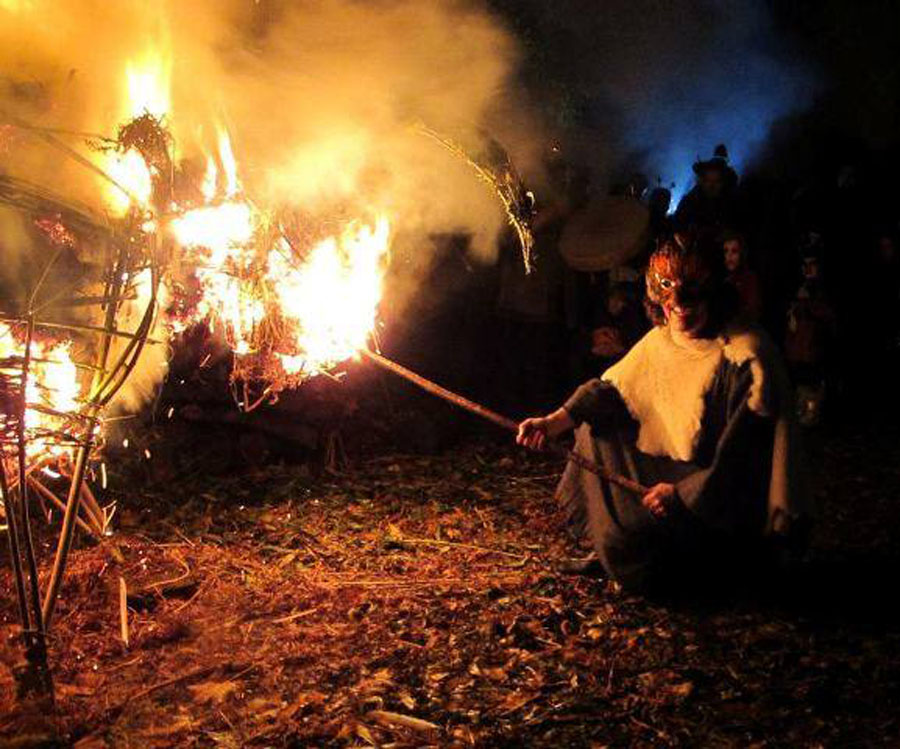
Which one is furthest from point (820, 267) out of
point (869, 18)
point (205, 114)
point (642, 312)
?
point (869, 18)

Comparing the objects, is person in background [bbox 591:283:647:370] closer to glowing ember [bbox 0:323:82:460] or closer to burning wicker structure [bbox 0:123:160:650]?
burning wicker structure [bbox 0:123:160:650]

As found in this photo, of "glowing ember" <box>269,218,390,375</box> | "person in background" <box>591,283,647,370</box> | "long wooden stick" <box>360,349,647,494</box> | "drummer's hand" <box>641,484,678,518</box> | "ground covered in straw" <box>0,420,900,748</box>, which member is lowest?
"ground covered in straw" <box>0,420,900,748</box>

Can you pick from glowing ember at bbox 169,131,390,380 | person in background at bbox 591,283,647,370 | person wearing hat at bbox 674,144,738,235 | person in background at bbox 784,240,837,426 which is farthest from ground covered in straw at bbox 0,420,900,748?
person wearing hat at bbox 674,144,738,235

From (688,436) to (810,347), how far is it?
12.3ft

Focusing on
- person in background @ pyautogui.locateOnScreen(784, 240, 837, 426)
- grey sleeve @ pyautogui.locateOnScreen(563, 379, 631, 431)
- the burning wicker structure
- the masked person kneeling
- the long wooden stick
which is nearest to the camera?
the burning wicker structure

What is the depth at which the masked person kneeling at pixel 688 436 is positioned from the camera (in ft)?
13.6

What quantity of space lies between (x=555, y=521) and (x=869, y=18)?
1224 cm

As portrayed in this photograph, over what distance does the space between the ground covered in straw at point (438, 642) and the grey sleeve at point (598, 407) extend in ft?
3.18

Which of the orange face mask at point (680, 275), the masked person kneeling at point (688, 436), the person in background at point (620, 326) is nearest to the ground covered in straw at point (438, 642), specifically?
the masked person kneeling at point (688, 436)

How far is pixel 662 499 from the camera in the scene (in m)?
4.29

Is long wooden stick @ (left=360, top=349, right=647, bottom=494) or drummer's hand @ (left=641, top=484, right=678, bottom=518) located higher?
long wooden stick @ (left=360, top=349, right=647, bottom=494)

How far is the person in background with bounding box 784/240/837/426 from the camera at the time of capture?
7.44 m

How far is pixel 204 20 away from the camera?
4.83 meters

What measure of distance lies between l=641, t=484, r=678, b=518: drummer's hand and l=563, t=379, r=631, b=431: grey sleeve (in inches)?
19.9
